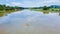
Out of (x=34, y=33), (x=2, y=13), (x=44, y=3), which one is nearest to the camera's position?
(x=34, y=33)

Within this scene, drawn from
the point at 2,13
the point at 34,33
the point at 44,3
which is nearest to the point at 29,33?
the point at 34,33

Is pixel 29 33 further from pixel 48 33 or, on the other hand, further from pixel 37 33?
pixel 48 33

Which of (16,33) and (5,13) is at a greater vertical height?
(16,33)

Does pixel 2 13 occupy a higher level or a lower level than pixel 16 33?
lower

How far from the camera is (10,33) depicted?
3.25 m

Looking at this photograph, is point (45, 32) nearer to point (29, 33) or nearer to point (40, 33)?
point (40, 33)

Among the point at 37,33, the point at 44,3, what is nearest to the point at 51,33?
the point at 37,33

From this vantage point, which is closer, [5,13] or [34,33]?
[34,33]

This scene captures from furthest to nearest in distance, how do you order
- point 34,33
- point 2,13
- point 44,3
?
1. point 2,13
2. point 44,3
3. point 34,33

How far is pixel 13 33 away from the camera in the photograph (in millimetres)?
3232

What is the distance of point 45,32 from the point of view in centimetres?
332

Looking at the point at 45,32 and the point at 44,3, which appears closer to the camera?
the point at 45,32

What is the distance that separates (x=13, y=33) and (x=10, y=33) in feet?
0.24

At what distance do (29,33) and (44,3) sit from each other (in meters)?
2.06
